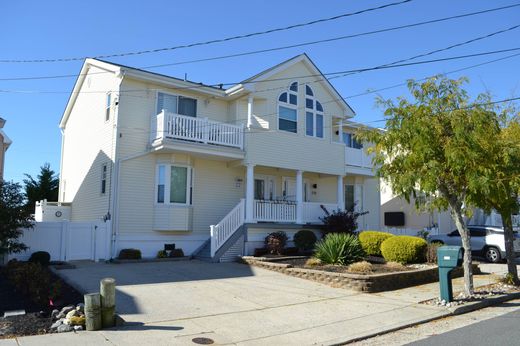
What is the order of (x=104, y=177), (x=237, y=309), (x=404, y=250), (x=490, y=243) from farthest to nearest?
(x=490, y=243) < (x=104, y=177) < (x=404, y=250) < (x=237, y=309)

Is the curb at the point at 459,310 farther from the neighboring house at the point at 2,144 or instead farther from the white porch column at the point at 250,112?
the neighboring house at the point at 2,144

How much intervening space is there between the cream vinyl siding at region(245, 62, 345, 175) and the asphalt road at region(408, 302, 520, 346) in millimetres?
12209

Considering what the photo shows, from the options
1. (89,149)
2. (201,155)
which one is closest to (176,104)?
(201,155)

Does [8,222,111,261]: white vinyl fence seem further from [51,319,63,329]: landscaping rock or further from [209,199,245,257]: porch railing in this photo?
[51,319,63,329]: landscaping rock

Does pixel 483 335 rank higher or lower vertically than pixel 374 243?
lower

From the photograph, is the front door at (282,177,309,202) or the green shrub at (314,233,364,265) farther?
the front door at (282,177,309,202)

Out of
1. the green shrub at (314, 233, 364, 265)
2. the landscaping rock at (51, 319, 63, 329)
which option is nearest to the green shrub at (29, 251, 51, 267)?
the landscaping rock at (51, 319, 63, 329)

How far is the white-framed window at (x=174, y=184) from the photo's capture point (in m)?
18.2

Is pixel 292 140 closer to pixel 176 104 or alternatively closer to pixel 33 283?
pixel 176 104

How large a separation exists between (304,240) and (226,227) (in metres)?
3.32

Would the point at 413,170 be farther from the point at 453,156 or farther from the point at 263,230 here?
the point at 263,230

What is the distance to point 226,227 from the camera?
59.2 ft

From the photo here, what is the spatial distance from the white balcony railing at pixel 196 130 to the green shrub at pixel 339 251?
5.89 m

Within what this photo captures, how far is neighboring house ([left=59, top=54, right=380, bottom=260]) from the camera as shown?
17703mm
